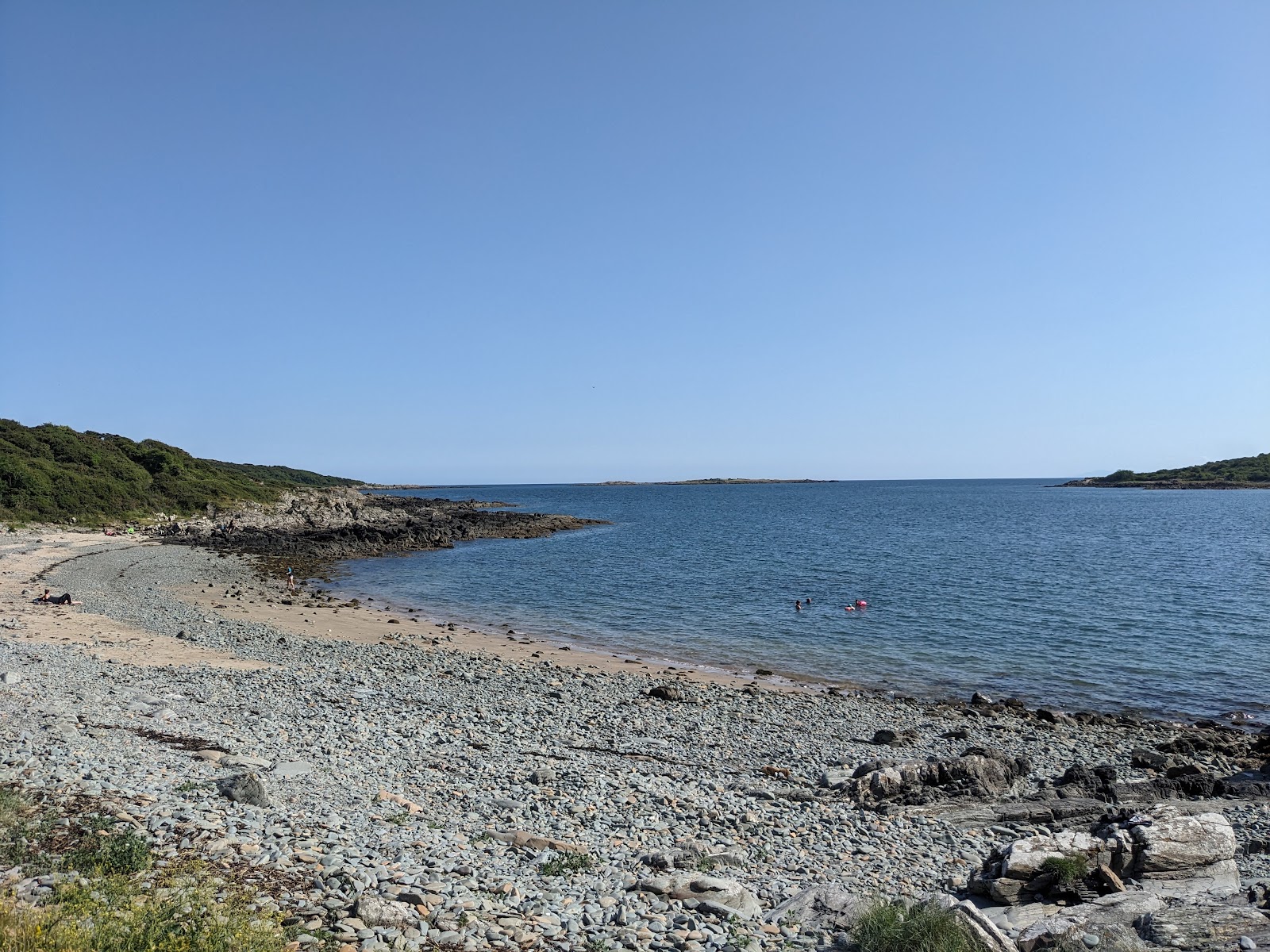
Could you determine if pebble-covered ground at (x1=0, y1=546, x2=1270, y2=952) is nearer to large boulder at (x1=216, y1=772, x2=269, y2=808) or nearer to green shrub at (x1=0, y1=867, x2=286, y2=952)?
large boulder at (x1=216, y1=772, x2=269, y2=808)

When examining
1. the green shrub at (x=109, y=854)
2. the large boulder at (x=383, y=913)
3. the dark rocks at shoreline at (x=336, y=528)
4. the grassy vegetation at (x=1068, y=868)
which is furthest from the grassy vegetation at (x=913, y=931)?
the dark rocks at shoreline at (x=336, y=528)

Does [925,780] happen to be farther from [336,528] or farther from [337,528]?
[336,528]

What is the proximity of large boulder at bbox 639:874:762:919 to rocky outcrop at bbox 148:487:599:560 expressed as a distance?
60.5m

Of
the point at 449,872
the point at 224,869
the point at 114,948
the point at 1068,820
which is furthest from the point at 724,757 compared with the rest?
the point at 114,948

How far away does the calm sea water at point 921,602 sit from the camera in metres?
27.6

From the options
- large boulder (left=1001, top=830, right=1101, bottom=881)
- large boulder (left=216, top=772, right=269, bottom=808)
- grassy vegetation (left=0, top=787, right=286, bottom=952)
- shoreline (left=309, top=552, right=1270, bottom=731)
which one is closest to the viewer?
grassy vegetation (left=0, top=787, right=286, bottom=952)

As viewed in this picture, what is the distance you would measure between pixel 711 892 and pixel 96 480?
8843 centimetres

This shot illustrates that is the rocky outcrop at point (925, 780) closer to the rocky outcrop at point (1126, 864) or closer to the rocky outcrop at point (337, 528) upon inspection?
the rocky outcrop at point (1126, 864)

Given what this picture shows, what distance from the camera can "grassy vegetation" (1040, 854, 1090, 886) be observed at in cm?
964

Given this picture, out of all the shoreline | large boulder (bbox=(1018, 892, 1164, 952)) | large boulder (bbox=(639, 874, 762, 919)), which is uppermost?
large boulder (bbox=(1018, 892, 1164, 952))

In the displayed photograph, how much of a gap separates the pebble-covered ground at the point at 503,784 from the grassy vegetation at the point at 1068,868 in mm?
1520

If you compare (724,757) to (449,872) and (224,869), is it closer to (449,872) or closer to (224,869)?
(449,872)

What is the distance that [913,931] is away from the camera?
8.30 meters

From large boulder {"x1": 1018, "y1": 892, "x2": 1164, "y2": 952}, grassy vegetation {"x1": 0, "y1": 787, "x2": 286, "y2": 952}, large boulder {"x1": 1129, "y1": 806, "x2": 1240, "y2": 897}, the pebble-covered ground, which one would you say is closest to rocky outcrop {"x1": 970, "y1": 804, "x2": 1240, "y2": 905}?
large boulder {"x1": 1129, "y1": 806, "x2": 1240, "y2": 897}
